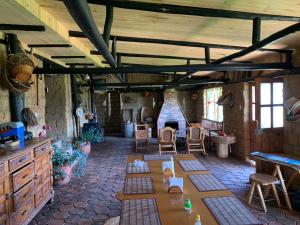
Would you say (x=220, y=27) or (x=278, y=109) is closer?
(x=220, y=27)

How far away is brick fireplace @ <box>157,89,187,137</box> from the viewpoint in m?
9.15

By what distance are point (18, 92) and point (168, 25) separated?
6.72ft

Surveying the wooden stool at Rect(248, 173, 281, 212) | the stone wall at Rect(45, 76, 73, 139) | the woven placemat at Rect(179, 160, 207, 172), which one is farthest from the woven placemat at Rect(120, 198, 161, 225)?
the stone wall at Rect(45, 76, 73, 139)

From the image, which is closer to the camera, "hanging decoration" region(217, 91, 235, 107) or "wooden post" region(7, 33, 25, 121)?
"wooden post" region(7, 33, 25, 121)

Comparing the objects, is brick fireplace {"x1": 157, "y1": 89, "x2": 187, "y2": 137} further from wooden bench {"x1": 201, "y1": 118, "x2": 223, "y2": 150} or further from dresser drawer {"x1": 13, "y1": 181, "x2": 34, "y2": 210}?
A: dresser drawer {"x1": 13, "y1": 181, "x2": 34, "y2": 210}

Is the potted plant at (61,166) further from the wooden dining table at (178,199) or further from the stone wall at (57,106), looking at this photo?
the wooden dining table at (178,199)

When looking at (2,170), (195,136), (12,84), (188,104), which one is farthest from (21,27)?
(188,104)

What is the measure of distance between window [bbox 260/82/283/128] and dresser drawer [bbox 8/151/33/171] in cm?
349

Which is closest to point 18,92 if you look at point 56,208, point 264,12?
point 56,208

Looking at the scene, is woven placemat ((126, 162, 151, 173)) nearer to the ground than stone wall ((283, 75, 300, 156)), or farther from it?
nearer to the ground

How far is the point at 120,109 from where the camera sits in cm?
1041

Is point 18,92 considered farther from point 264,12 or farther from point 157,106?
point 157,106

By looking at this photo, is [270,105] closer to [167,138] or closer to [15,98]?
[167,138]

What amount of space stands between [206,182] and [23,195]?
185cm
